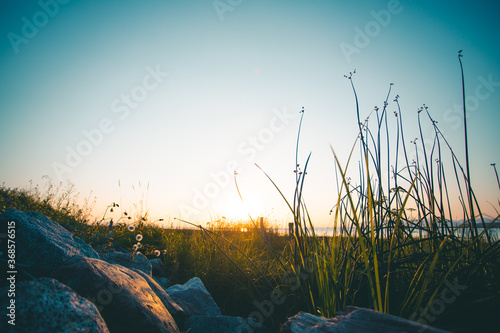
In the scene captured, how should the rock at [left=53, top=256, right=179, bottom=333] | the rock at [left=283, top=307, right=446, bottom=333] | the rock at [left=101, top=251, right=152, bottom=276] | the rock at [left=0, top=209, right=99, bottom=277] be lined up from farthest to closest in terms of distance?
the rock at [left=101, top=251, right=152, bottom=276]
the rock at [left=0, top=209, right=99, bottom=277]
the rock at [left=53, top=256, right=179, bottom=333]
the rock at [left=283, top=307, right=446, bottom=333]

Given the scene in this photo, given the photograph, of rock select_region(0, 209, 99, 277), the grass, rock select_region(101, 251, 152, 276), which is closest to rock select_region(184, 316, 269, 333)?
the grass

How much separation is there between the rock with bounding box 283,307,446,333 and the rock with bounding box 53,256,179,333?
3.18 feet

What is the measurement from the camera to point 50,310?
2.90ft

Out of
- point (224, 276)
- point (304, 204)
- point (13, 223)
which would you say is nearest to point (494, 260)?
point (304, 204)

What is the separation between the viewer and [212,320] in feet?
6.18

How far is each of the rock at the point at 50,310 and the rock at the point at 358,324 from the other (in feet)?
2.67

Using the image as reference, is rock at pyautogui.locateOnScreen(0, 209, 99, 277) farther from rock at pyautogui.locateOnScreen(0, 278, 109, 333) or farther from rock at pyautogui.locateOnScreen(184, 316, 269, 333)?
rock at pyautogui.locateOnScreen(184, 316, 269, 333)

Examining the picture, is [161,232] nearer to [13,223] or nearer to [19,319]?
[13,223]

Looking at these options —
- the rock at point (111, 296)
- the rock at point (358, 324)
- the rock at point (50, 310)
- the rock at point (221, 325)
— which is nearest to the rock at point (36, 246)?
the rock at point (111, 296)

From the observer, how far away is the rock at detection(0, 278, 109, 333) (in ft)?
2.73

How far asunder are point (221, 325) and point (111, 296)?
3.01 feet

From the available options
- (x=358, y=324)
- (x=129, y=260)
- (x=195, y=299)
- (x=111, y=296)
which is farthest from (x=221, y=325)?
(x=129, y=260)

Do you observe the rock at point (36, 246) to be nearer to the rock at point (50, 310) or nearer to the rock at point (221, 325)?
the rock at point (50, 310)

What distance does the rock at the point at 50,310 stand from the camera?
0.83m
